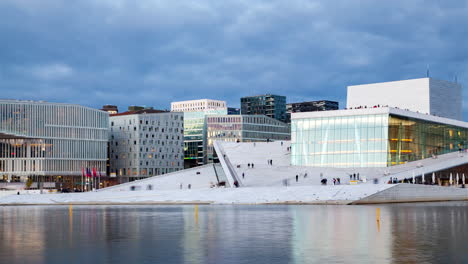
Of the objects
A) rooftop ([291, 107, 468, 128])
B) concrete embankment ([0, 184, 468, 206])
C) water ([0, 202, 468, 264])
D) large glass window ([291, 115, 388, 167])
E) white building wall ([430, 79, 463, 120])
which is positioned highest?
white building wall ([430, 79, 463, 120])

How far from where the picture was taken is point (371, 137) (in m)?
86.4

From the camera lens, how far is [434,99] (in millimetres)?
103750

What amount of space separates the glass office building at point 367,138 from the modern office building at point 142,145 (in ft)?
208

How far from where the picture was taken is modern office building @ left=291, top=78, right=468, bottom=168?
8569 cm

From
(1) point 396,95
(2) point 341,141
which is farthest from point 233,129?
(2) point 341,141

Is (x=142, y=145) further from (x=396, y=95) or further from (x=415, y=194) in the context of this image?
(x=415, y=194)

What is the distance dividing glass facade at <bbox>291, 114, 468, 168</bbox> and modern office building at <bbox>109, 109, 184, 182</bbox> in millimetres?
63270

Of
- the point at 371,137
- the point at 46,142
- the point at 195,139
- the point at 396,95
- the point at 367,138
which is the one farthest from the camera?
the point at 195,139

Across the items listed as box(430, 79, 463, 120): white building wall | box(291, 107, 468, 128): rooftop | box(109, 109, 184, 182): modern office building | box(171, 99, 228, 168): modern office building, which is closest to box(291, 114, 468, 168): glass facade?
box(291, 107, 468, 128): rooftop

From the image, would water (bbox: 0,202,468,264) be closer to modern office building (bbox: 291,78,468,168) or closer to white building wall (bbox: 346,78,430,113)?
modern office building (bbox: 291,78,468,168)

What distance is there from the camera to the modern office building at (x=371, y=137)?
85688mm

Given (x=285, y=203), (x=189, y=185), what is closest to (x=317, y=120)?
(x=189, y=185)

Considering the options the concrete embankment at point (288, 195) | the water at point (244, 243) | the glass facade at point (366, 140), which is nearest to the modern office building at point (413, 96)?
the glass facade at point (366, 140)

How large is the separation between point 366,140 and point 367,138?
278 millimetres
